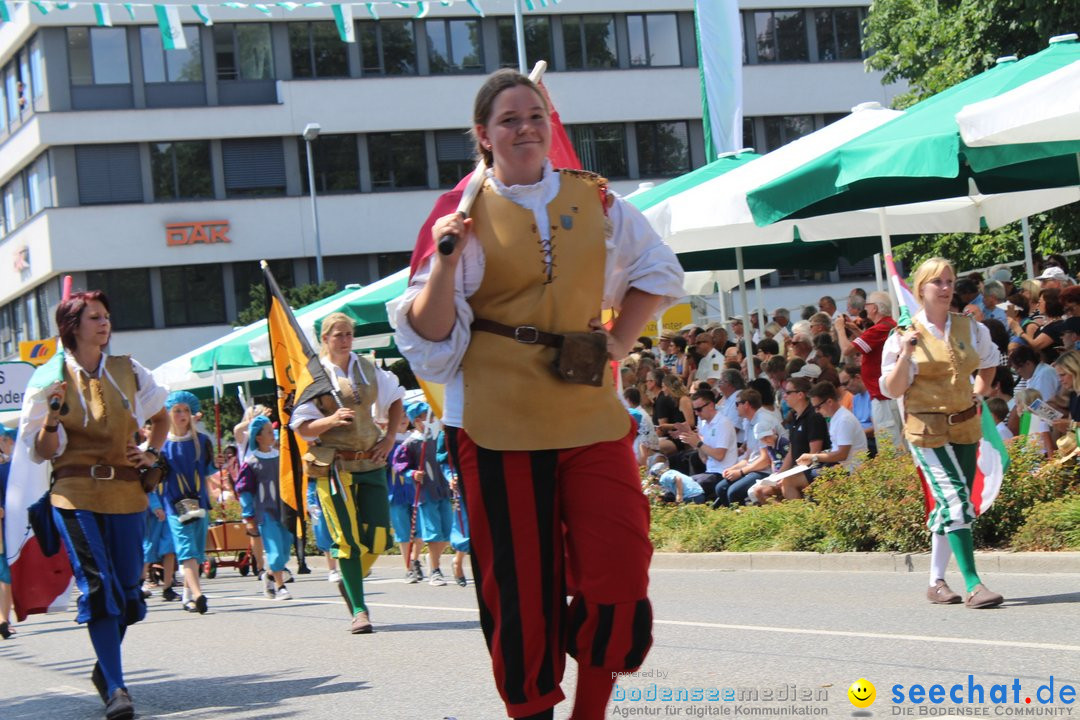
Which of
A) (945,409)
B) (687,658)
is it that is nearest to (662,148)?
(945,409)

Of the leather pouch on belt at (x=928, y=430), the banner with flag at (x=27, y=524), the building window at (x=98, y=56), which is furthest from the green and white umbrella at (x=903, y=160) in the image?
the building window at (x=98, y=56)

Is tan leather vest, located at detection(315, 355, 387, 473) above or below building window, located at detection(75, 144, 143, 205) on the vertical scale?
below

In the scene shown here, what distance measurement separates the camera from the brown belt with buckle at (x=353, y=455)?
1017 cm

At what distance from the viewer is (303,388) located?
10.2 metres

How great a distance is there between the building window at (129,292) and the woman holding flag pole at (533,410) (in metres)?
45.5

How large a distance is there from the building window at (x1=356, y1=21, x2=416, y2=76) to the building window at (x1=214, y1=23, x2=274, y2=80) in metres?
2.95

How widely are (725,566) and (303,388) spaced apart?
4.94 m

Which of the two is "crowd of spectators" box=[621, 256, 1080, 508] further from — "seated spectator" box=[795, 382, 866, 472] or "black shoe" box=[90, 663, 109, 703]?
"black shoe" box=[90, 663, 109, 703]

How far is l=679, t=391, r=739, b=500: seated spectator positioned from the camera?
16172mm

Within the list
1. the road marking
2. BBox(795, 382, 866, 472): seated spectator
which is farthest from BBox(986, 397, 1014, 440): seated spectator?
the road marking

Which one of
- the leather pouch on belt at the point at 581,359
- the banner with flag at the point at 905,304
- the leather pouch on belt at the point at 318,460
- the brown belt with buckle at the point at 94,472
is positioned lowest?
the leather pouch on belt at the point at 318,460

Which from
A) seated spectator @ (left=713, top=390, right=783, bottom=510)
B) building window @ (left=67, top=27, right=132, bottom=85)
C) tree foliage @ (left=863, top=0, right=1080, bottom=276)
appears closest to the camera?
seated spectator @ (left=713, top=390, right=783, bottom=510)

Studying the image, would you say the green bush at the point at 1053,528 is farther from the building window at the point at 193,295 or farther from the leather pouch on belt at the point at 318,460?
the building window at the point at 193,295

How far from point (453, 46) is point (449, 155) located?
3.46m
